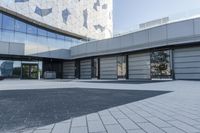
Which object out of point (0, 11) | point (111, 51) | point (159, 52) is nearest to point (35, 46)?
point (0, 11)

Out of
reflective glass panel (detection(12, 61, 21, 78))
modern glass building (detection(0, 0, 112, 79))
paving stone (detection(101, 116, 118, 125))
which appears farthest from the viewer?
reflective glass panel (detection(12, 61, 21, 78))

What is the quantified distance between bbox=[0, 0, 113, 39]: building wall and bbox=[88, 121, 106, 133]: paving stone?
27.8 m

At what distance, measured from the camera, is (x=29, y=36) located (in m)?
29.7

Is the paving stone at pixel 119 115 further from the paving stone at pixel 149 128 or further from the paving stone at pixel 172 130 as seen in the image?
the paving stone at pixel 172 130

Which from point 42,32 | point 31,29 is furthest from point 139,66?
point 31,29

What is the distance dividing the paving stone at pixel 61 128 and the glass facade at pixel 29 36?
25.4m

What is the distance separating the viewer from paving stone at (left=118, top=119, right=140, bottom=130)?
359 centimetres

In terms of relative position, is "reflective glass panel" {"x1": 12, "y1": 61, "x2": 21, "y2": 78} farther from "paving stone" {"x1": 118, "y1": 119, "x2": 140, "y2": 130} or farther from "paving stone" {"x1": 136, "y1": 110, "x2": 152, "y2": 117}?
"paving stone" {"x1": 118, "y1": 119, "x2": 140, "y2": 130}

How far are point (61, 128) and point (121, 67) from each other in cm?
2353

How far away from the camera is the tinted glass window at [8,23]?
26891 millimetres

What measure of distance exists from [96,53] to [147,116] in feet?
78.6

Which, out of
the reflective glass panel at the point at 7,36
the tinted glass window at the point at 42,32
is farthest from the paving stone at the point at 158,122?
the tinted glass window at the point at 42,32

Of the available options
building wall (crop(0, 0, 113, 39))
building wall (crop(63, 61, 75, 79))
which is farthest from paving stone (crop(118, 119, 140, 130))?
building wall (crop(63, 61, 75, 79))

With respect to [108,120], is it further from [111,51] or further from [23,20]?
[23,20]
